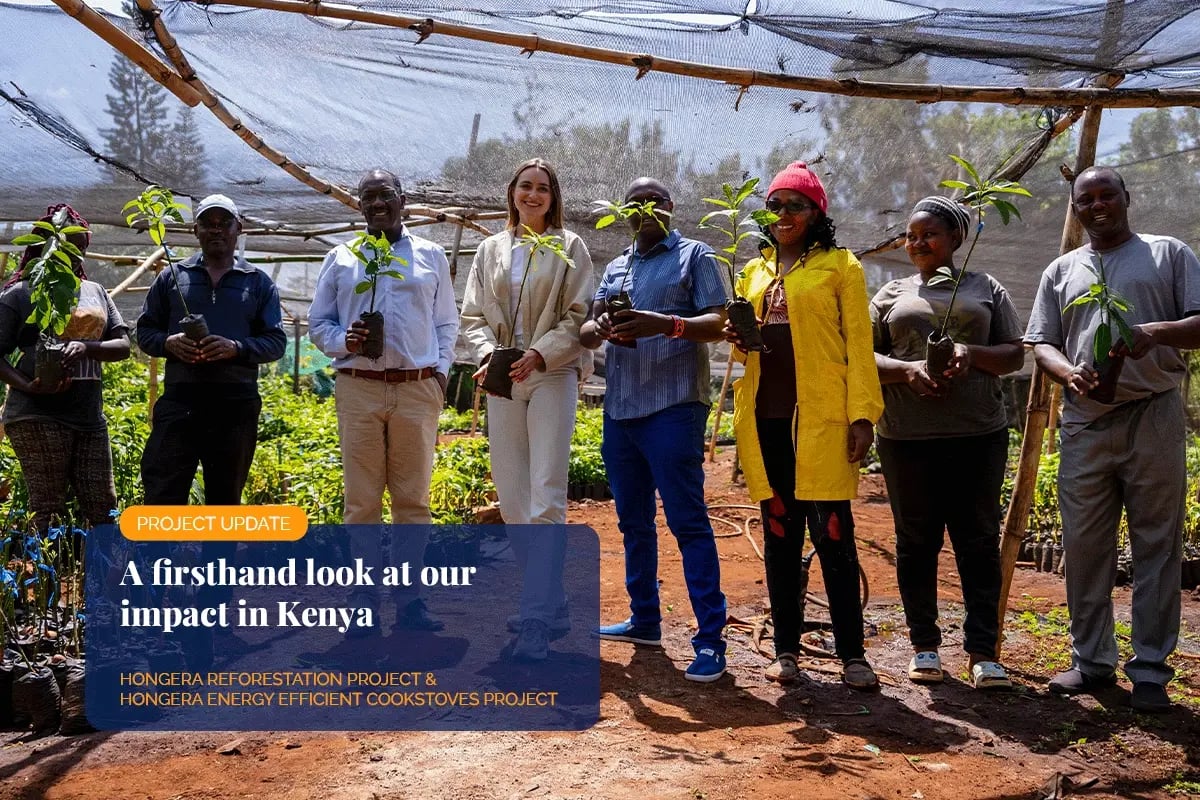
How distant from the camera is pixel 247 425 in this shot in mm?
4082

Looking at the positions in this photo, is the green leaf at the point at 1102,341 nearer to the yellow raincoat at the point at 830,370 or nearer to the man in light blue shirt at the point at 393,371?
the yellow raincoat at the point at 830,370

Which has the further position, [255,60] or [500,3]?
[255,60]

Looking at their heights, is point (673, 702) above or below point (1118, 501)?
below

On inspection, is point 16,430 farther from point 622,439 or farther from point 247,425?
point 622,439

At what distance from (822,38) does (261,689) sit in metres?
3.21

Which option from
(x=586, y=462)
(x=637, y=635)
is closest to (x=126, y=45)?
(x=637, y=635)

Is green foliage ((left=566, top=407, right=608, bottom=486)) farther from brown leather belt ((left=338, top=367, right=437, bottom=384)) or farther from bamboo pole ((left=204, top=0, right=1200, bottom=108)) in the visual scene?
bamboo pole ((left=204, top=0, right=1200, bottom=108))

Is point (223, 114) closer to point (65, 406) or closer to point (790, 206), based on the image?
point (65, 406)

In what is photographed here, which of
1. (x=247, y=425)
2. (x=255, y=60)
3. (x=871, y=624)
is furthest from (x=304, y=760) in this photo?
(x=255, y=60)

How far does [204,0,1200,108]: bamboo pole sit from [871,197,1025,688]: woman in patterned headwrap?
1.36 feet

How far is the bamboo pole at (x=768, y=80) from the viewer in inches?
145

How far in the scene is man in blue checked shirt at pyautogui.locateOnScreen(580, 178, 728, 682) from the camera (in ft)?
12.6

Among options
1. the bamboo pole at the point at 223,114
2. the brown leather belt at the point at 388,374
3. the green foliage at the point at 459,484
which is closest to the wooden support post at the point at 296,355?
the green foliage at the point at 459,484

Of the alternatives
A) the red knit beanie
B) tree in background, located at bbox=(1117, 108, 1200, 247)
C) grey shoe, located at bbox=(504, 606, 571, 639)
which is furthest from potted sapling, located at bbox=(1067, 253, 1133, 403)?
tree in background, located at bbox=(1117, 108, 1200, 247)
